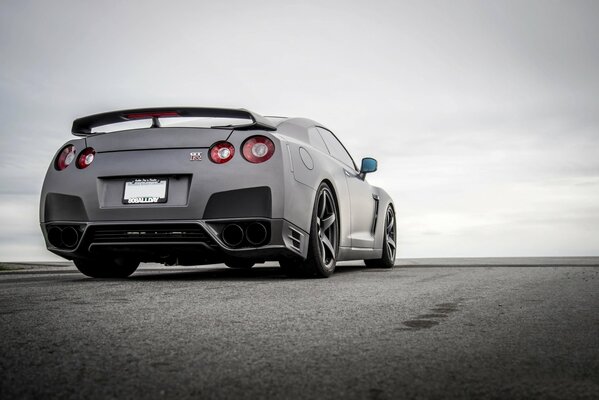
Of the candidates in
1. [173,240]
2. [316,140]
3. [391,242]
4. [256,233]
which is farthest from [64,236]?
[391,242]

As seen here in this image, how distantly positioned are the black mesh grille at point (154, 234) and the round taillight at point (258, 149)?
→ 2.08 feet

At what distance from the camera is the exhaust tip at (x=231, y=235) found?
16.2ft

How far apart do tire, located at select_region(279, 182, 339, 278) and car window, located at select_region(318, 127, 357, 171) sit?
851 millimetres

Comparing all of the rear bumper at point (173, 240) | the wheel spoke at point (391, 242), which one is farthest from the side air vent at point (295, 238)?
the wheel spoke at point (391, 242)

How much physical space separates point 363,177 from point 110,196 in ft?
10.1

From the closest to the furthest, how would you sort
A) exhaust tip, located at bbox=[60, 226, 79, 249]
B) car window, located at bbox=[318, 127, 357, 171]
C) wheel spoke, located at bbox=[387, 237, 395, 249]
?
exhaust tip, located at bbox=[60, 226, 79, 249] → car window, located at bbox=[318, 127, 357, 171] → wheel spoke, located at bbox=[387, 237, 395, 249]

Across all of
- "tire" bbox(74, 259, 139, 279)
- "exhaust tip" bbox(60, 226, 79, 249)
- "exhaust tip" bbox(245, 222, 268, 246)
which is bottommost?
"tire" bbox(74, 259, 139, 279)

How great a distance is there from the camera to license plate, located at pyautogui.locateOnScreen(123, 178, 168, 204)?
16.6 feet

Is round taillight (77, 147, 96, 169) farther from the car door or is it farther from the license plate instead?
the car door

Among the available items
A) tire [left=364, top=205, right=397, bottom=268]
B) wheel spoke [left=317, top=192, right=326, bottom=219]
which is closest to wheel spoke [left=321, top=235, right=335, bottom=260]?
wheel spoke [left=317, top=192, right=326, bottom=219]

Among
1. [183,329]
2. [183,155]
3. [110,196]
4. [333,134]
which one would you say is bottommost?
[183,329]

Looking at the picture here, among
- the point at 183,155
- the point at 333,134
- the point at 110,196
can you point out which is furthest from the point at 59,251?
the point at 333,134

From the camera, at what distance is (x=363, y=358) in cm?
222

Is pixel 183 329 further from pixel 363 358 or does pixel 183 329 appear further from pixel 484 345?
pixel 484 345
